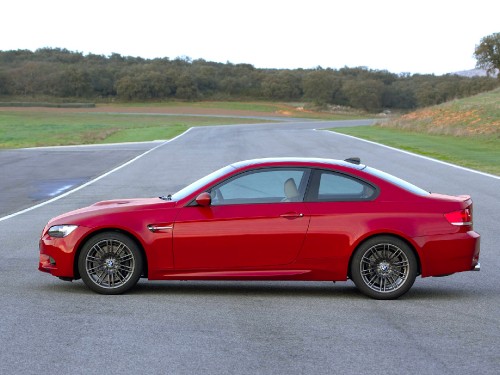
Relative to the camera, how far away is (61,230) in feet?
29.6

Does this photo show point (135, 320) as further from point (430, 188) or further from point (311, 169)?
point (430, 188)

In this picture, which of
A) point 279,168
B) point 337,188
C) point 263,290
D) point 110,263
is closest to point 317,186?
point 337,188

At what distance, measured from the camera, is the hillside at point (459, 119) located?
4883cm

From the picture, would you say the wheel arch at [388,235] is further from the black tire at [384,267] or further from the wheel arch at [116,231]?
the wheel arch at [116,231]

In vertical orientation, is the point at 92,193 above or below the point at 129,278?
below

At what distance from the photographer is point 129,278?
8836 mm

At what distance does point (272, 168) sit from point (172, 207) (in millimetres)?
1037

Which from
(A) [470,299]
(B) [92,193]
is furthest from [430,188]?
(A) [470,299]

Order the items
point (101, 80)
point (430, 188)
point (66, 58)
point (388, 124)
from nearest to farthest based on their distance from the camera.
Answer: point (430, 188) < point (388, 124) < point (101, 80) < point (66, 58)

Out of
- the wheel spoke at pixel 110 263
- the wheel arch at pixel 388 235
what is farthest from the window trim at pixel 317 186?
the wheel spoke at pixel 110 263

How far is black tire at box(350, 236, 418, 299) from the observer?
865 centimetres

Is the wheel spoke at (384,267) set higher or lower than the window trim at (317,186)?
lower

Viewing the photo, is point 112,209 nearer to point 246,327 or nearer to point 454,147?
point 246,327

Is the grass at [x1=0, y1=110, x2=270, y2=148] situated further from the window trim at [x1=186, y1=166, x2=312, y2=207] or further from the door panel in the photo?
the door panel
